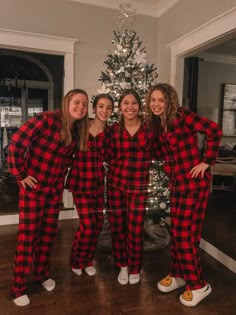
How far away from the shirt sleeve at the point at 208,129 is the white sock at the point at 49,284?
144 centimetres

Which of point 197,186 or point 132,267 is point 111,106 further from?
point 132,267

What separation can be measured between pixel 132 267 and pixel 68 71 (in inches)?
98.3

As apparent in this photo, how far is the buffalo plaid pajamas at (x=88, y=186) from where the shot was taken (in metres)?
2.12

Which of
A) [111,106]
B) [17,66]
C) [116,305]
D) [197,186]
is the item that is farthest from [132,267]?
[17,66]

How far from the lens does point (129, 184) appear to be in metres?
2.12

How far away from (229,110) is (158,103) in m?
4.81

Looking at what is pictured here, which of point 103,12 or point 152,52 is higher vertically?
point 103,12

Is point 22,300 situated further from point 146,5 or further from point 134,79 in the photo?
point 146,5

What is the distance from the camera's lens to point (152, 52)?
13.2ft

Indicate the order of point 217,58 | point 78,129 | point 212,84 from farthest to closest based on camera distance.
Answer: point 212,84, point 217,58, point 78,129

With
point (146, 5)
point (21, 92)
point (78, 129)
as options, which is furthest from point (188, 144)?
point (21, 92)

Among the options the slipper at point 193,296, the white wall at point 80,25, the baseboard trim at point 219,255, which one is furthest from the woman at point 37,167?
the white wall at point 80,25

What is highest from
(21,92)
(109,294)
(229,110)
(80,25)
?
(80,25)

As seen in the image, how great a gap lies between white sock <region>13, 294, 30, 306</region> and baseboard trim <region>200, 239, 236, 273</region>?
1.73 m
